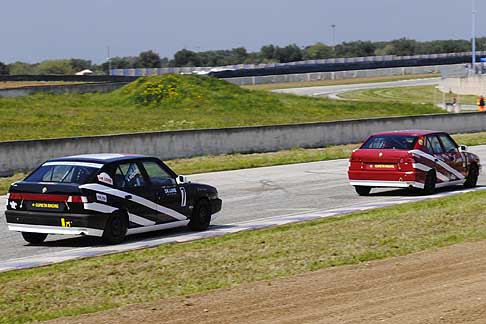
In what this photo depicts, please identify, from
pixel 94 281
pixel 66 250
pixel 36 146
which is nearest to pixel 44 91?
pixel 36 146

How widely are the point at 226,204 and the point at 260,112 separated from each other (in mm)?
33346

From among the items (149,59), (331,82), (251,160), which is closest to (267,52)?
(149,59)

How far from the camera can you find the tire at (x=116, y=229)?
1516 cm

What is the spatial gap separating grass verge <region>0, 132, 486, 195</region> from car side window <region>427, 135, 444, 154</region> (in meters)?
8.75

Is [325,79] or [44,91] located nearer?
[44,91]

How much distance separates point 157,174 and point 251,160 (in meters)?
16.1

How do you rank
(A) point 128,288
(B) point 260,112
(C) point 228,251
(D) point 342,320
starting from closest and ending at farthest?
Result: (D) point 342,320 < (A) point 128,288 < (C) point 228,251 < (B) point 260,112

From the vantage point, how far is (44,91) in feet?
192

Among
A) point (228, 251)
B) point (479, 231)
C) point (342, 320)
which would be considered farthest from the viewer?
point (479, 231)

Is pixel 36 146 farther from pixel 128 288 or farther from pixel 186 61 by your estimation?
pixel 186 61

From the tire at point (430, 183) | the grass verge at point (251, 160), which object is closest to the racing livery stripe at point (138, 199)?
the tire at point (430, 183)

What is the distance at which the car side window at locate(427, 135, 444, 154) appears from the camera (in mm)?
22203

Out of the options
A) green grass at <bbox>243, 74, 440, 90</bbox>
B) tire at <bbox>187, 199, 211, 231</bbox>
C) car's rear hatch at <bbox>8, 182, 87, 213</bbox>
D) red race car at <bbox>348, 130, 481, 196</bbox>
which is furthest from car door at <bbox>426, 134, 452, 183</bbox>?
green grass at <bbox>243, 74, 440, 90</bbox>

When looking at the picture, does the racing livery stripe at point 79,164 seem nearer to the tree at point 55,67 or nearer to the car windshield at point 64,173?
the car windshield at point 64,173
